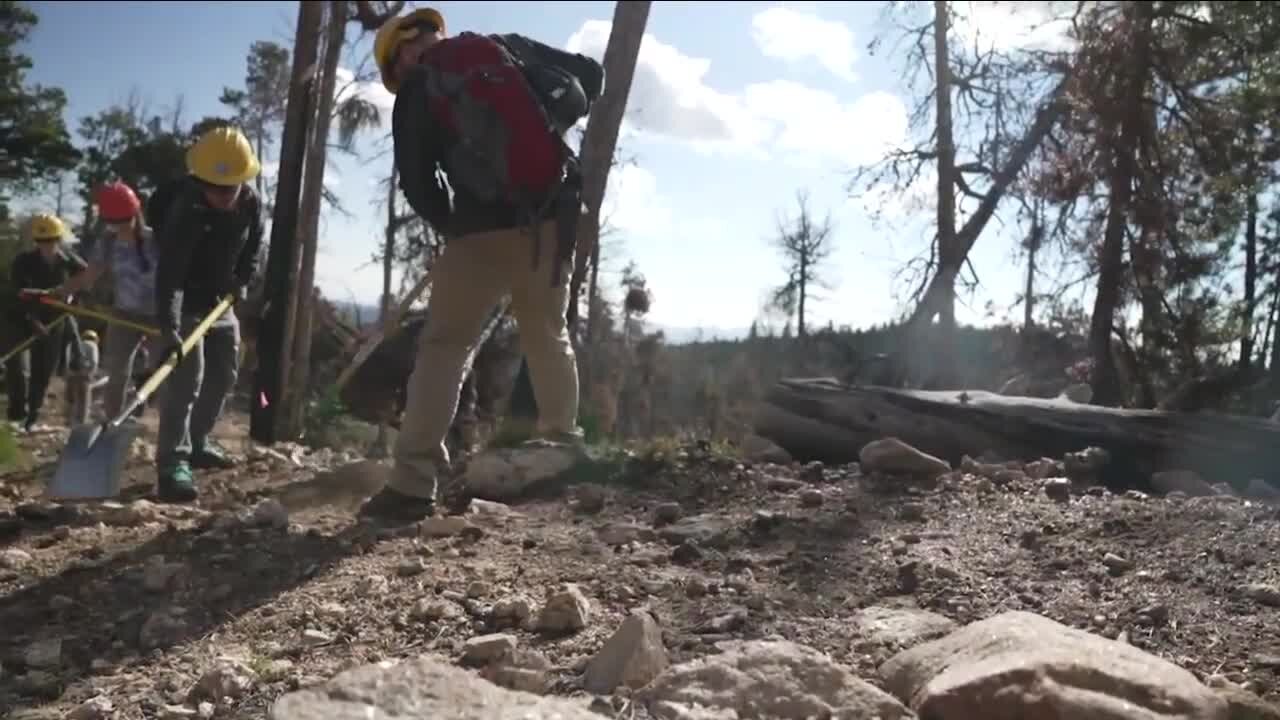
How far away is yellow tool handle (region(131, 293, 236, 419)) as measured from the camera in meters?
4.22

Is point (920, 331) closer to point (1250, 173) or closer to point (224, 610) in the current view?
point (1250, 173)

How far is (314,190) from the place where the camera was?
9648 mm

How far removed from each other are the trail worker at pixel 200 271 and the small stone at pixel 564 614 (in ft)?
8.45

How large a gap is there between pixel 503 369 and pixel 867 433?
1186cm

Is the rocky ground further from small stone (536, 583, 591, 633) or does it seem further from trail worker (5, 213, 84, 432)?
trail worker (5, 213, 84, 432)

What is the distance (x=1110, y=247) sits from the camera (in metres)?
10.6

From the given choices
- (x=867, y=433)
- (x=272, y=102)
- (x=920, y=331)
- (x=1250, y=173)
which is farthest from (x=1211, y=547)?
(x=272, y=102)

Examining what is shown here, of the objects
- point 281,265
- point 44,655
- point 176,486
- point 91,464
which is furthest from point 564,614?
point 281,265

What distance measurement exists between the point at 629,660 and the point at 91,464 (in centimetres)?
268

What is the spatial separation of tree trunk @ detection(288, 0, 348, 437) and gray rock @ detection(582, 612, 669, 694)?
7498 mm

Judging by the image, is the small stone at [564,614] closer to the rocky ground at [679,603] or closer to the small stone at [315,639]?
the rocky ground at [679,603]

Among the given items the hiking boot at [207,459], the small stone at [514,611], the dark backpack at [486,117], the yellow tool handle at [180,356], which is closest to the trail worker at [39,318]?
the hiking boot at [207,459]

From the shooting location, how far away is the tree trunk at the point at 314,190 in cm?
960

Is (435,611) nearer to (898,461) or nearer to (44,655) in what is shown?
(44,655)
